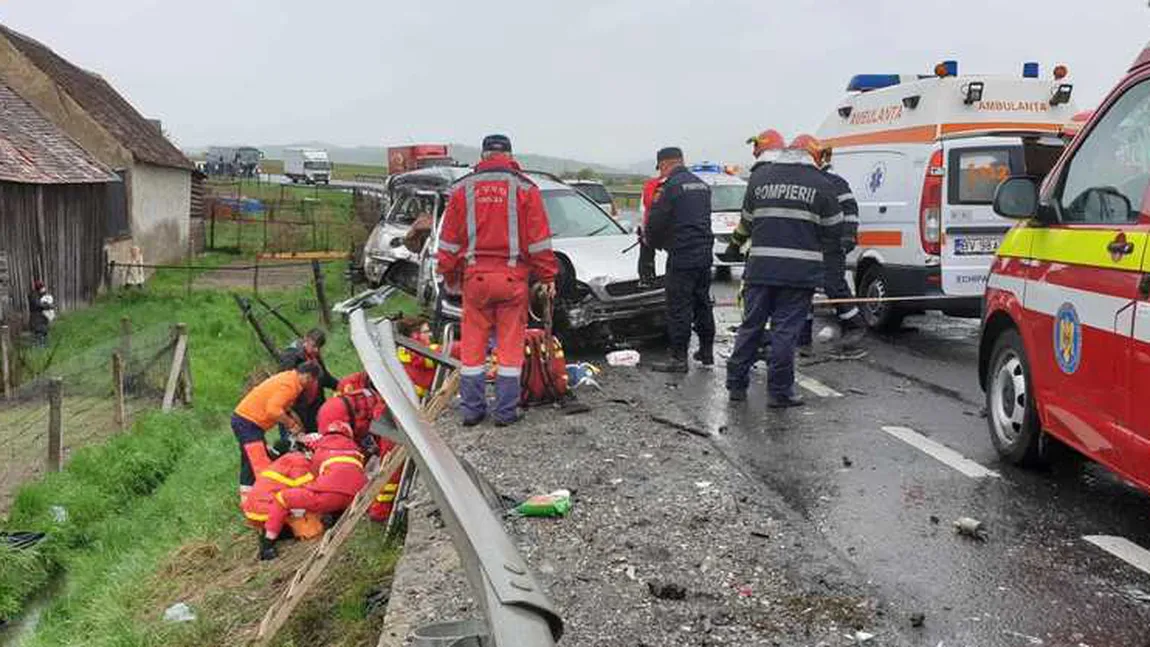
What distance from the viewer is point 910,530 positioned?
4441 millimetres

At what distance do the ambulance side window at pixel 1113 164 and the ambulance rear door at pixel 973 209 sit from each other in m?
4.12

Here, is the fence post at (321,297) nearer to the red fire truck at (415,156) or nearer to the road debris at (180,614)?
the road debris at (180,614)

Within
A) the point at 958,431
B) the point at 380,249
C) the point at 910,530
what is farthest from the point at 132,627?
the point at 380,249

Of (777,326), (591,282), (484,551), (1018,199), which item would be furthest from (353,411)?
(484,551)

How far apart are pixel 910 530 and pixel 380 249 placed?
37.2 ft

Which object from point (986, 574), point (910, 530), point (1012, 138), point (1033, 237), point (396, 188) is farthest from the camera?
point (396, 188)

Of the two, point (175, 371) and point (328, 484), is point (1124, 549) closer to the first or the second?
point (328, 484)

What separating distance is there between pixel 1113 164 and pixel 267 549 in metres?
4.93

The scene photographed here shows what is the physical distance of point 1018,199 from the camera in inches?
189

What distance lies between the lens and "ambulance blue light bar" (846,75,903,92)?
11125 mm

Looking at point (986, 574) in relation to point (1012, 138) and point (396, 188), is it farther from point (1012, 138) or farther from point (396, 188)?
point (396, 188)

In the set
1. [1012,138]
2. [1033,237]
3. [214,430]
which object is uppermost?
[1012,138]

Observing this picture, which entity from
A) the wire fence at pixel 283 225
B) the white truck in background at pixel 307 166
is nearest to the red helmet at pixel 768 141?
the wire fence at pixel 283 225

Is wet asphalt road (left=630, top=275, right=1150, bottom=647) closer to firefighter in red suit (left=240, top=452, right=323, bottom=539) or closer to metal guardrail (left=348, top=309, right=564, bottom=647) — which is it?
metal guardrail (left=348, top=309, right=564, bottom=647)
